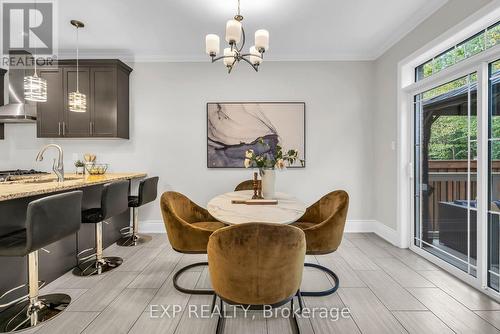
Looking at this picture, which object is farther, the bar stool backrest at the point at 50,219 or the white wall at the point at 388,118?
the white wall at the point at 388,118

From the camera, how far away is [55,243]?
248 cm

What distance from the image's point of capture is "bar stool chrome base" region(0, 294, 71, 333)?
1.80 m

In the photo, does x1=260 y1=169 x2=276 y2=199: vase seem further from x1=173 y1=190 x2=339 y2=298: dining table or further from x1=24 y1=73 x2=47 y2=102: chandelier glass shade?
x1=24 y1=73 x2=47 y2=102: chandelier glass shade

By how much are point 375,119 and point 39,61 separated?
197 inches

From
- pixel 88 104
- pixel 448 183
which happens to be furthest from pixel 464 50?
pixel 88 104

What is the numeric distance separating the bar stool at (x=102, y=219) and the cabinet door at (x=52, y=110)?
1.78 metres

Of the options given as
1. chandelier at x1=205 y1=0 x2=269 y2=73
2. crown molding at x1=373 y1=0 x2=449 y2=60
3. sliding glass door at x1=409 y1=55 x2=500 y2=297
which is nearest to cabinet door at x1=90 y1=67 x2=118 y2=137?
chandelier at x1=205 y1=0 x2=269 y2=73

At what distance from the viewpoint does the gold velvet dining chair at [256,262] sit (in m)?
1.27

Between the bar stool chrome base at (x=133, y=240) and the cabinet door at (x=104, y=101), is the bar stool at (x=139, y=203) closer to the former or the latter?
the bar stool chrome base at (x=133, y=240)

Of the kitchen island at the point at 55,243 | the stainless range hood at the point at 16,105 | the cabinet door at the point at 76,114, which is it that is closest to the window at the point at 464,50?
the kitchen island at the point at 55,243

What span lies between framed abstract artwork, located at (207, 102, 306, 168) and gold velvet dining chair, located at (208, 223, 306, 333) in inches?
105

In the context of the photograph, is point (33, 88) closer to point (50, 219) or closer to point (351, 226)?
point (50, 219)

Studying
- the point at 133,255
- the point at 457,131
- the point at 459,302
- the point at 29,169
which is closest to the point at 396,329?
the point at 459,302

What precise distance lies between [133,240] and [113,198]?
3.72ft
